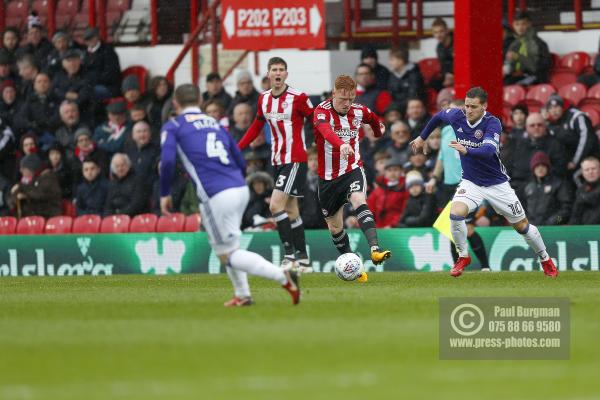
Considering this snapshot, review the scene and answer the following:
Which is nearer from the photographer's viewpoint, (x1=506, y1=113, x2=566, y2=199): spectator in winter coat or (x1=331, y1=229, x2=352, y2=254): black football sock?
(x1=331, y1=229, x2=352, y2=254): black football sock

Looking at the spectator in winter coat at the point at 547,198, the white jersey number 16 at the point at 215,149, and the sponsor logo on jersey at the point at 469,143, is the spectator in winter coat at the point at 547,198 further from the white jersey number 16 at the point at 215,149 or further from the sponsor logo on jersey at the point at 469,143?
the white jersey number 16 at the point at 215,149

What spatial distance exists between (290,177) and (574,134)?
5076 mm

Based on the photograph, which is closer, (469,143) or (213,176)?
(213,176)

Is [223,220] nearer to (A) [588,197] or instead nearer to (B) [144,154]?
(A) [588,197]

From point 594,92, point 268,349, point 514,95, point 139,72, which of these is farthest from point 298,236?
point 139,72

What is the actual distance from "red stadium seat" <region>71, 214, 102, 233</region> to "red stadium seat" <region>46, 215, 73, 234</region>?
9 cm

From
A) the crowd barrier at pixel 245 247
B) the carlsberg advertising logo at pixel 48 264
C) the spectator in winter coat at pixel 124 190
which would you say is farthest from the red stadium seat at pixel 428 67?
the carlsberg advertising logo at pixel 48 264

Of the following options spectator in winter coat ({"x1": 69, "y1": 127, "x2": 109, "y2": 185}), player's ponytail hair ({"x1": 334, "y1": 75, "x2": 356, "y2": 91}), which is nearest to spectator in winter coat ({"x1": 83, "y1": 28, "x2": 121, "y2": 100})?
spectator in winter coat ({"x1": 69, "y1": 127, "x2": 109, "y2": 185})

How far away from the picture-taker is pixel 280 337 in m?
9.45

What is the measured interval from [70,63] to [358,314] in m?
13.7

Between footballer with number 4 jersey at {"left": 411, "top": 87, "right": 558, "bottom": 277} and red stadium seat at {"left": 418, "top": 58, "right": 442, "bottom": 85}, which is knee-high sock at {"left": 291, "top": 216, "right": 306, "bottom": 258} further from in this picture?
red stadium seat at {"left": 418, "top": 58, "right": 442, "bottom": 85}

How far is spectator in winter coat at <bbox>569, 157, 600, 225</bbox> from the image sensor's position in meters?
18.1

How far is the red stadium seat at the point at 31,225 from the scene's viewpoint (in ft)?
71.6

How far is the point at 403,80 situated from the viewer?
70.7ft
